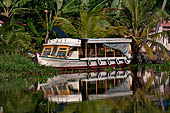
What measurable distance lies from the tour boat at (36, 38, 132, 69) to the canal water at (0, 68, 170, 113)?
12.9 feet

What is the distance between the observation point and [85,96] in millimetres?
12828

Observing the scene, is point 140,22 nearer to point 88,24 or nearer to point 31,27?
point 88,24

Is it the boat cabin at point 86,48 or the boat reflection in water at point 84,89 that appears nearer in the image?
the boat reflection in water at point 84,89

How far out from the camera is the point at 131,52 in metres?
26.5

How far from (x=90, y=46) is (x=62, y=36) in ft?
6.50

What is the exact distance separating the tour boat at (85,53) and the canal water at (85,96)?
12.9ft

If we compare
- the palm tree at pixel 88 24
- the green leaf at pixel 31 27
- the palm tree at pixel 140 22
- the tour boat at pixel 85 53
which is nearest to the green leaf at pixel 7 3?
→ the green leaf at pixel 31 27

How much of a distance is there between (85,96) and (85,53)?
10706 mm

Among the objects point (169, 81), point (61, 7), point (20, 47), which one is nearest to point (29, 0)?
point (61, 7)

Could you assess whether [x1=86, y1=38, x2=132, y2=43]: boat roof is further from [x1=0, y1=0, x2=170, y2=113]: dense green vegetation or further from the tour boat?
[x1=0, y1=0, x2=170, y2=113]: dense green vegetation

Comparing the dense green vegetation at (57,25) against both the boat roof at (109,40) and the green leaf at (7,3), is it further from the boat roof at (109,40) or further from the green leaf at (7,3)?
the boat roof at (109,40)

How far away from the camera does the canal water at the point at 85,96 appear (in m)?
10.4

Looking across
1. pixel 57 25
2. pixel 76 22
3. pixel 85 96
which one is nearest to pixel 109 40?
pixel 76 22

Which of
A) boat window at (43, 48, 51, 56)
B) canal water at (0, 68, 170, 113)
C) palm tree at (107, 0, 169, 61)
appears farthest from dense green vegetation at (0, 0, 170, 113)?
boat window at (43, 48, 51, 56)
